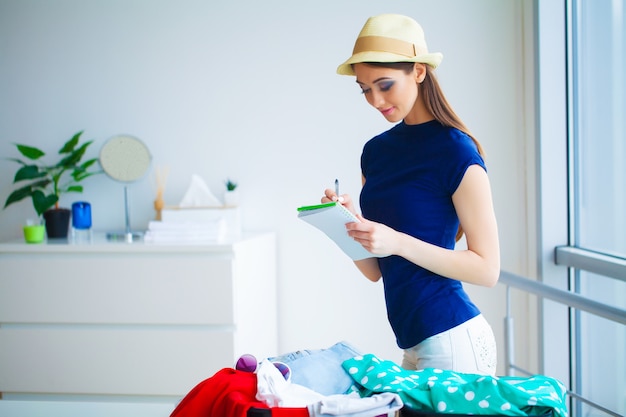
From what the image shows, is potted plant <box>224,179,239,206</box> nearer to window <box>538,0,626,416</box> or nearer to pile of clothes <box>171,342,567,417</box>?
window <box>538,0,626,416</box>

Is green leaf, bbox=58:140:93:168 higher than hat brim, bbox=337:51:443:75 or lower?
lower

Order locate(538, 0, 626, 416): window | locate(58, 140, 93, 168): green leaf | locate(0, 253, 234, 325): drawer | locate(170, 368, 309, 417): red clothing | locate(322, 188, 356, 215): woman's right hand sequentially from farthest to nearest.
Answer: locate(58, 140, 93, 168): green leaf < locate(0, 253, 234, 325): drawer < locate(538, 0, 626, 416): window < locate(322, 188, 356, 215): woman's right hand < locate(170, 368, 309, 417): red clothing

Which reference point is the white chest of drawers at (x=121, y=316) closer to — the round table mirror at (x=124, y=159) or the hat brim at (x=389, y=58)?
the round table mirror at (x=124, y=159)

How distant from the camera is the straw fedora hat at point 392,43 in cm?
141

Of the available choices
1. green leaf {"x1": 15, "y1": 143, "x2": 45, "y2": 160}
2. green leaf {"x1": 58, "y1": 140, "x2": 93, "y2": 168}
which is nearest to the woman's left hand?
green leaf {"x1": 58, "y1": 140, "x2": 93, "y2": 168}

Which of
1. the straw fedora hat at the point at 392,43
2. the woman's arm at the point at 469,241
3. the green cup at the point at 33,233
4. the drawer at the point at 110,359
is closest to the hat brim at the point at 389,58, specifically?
the straw fedora hat at the point at 392,43

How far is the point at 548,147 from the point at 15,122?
2.63 m

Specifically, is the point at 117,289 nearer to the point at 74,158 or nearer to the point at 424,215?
the point at 74,158

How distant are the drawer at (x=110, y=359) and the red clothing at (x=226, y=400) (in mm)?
1570

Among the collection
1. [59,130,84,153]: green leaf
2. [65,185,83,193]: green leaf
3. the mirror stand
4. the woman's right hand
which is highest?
[59,130,84,153]: green leaf

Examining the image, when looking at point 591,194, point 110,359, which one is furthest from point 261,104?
point 591,194

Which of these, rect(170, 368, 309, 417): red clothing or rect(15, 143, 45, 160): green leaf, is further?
rect(15, 143, 45, 160): green leaf

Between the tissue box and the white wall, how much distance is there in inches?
8.7

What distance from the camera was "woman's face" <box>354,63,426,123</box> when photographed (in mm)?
1432
